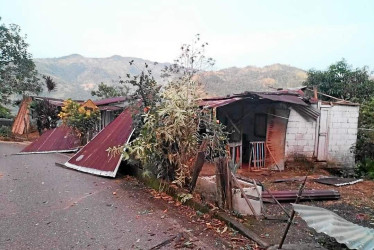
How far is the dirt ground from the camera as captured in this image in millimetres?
4207

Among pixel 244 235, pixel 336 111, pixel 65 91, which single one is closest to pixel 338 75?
pixel 336 111

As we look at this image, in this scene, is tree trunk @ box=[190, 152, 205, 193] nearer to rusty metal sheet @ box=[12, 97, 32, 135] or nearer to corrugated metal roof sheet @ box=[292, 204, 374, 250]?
corrugated metal roof sheet @ box=[292, 204, 374, 250]

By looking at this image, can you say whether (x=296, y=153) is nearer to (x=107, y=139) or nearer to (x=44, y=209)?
(x=107, y=139)

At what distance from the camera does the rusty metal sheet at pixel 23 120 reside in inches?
792

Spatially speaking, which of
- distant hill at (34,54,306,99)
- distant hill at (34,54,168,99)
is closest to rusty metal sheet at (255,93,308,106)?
distant hill at (34,54,306,99)

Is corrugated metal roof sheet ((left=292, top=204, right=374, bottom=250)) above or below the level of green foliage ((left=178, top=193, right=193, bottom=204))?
above

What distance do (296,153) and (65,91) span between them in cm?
3415

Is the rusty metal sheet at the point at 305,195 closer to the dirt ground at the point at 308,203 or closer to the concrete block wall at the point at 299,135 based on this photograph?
the dirt ground at the point at 308,203

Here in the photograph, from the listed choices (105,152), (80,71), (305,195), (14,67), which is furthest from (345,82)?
(80,71)

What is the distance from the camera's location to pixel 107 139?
27.1 ft

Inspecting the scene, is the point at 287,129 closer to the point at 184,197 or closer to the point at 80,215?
the point at 184,197

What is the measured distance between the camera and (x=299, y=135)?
34.6 ft

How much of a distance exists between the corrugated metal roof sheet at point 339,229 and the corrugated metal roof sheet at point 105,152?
4.95 m

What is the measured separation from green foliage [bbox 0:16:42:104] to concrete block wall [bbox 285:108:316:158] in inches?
782
